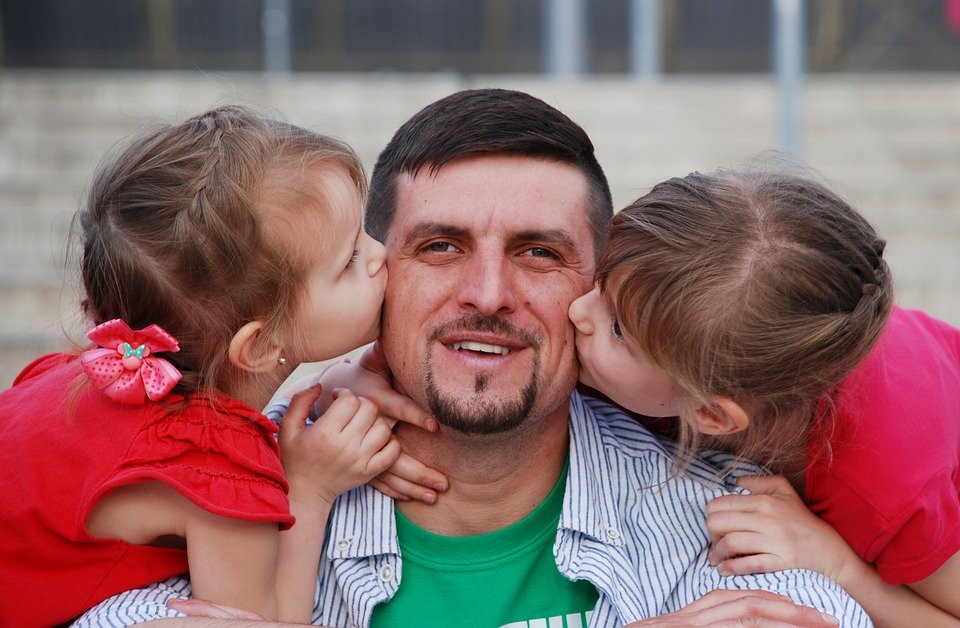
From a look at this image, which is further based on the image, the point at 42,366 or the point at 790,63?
the point at 790,63

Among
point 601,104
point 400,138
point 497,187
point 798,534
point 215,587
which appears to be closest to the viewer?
point 215,587

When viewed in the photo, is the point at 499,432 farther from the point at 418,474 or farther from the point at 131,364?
the point at 131,364

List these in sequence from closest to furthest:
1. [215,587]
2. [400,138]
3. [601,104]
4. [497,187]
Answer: [215,587], [497,187], [400,138], [601,104]

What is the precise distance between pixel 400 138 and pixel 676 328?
2.91 ft

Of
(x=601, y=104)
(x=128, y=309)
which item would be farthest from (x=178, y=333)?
(x=601, y=104)

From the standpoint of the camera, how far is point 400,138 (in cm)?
267

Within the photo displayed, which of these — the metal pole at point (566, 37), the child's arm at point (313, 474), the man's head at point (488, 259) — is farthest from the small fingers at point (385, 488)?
the metal pole at point (566, 37)

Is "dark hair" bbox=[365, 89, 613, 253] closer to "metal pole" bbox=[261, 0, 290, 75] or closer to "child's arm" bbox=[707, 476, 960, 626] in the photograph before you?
"child's arm" bbox=[707, 476, 960, 626]

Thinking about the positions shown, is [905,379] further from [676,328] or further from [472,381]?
[472,381]

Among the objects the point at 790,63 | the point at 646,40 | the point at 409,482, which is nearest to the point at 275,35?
the point at 646,40

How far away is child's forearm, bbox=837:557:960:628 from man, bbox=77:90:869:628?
9.0 inches

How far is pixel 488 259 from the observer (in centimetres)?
242

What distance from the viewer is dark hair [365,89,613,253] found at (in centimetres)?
251

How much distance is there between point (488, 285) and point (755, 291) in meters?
0.57
